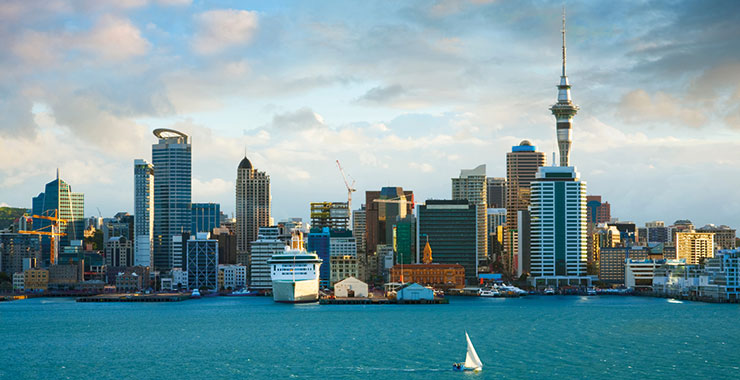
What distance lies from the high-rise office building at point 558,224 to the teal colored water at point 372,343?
68.3m

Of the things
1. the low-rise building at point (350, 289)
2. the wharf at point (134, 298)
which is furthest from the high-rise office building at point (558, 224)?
the wharf at point (134, 298)

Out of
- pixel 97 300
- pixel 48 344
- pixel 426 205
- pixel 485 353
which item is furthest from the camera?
pixel 426 205

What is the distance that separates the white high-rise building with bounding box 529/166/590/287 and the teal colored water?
68.3 m

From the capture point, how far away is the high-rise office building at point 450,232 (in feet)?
621

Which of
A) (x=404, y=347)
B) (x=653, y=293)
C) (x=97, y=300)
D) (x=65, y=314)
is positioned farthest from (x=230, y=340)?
(x=653, y=293)

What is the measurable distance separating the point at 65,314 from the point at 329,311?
104 ft

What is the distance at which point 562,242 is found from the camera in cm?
19488

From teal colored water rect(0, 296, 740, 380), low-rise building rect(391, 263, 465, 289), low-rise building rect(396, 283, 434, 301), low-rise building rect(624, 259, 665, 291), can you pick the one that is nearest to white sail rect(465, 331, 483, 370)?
teal colored water rect(0, 296, 740, 380)

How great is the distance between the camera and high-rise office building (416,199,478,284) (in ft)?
621

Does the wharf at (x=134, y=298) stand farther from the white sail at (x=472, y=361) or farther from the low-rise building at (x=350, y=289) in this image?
the white sail at (x=472, y=361)

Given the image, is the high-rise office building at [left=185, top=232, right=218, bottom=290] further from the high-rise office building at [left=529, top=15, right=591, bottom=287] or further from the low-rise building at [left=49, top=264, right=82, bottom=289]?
the high-rise office building at [left=529, top=15, right=591, bottom=287]

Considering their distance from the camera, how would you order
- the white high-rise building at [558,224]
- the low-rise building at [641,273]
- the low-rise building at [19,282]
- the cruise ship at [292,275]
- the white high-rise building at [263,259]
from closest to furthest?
the cruise ship at [292,275], the white high-rise building at [263,259], the low-rise building at [641,273], the low-rise building at [19,282], the white high-rise building at [558,224]

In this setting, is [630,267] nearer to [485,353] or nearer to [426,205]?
[426,205]

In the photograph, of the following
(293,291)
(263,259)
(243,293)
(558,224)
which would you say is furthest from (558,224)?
(293,291)
